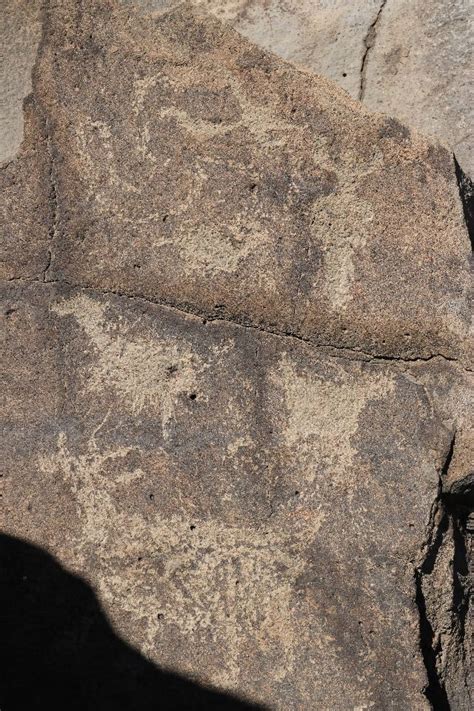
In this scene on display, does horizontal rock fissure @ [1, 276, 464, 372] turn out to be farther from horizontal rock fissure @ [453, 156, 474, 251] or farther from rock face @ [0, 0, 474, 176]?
rock face @ [0, 0, 474, 176]

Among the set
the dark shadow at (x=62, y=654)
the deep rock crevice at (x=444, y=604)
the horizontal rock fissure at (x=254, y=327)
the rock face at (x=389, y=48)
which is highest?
the rock face at (x=389, y=48)

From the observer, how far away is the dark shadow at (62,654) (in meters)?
1.39

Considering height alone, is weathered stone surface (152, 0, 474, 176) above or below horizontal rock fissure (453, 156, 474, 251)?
above

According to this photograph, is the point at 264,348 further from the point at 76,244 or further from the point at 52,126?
the point at 52,126

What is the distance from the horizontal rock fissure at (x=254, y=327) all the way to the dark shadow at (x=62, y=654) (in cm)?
43

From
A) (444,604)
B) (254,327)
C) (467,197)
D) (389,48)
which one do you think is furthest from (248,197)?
(444,604)

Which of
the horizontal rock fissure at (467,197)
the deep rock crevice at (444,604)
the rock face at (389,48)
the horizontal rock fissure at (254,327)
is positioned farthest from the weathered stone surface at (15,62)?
the deep rock crevice at (444,604)

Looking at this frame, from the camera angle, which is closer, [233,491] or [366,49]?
[233,491]

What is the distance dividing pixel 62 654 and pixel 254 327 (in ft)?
2.05

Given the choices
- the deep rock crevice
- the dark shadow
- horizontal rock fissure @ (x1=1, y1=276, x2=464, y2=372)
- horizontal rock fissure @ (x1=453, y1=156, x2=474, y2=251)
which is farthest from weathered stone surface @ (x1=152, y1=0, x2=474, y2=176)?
the dark shadow

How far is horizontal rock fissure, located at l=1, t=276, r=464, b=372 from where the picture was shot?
1.41 meters

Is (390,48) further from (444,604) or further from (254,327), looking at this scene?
(444,604)

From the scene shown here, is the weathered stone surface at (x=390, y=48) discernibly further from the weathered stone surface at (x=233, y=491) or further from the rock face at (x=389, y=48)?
the weathered stone surface at (x=233, y=491)

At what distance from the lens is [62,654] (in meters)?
1.41
